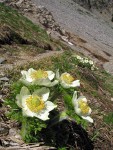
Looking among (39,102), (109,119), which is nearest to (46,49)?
(109,119)

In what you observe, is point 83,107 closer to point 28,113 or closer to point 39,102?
point 39,102

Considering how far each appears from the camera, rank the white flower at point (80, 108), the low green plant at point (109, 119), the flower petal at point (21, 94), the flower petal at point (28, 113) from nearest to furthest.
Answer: the flower petal at point (28, 113)
the flower petal at point (21, 94)
the white flower at point (80, 108)
the low green plant at point (109, 119)

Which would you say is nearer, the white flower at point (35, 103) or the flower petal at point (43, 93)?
the white flower at point (35, 103)

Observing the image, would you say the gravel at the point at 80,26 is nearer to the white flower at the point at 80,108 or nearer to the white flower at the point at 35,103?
the white flower at the point at 80,108

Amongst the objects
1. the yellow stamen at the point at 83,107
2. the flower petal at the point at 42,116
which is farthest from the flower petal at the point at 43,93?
the yellow stamen at the point at 83,107

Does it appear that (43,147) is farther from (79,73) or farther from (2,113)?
(79,73)

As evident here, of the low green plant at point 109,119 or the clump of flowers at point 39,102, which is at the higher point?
the clump of flowers at point 39,102

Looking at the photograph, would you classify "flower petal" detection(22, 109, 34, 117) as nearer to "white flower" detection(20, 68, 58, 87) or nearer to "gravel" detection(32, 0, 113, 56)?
"white flower" detection(20, 68, 58, 87)

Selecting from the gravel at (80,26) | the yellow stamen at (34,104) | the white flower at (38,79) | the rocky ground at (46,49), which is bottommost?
the gravel at (80,26)
